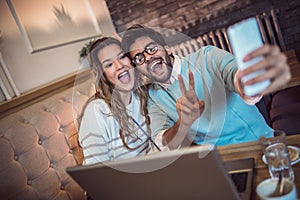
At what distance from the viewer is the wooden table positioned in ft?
2.65

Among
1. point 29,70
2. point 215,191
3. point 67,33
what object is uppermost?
point 67,33

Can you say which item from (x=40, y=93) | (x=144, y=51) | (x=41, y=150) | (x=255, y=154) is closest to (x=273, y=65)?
(x=255, y=154)

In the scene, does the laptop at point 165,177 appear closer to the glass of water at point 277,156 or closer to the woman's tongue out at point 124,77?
the glass of water at point 277,156

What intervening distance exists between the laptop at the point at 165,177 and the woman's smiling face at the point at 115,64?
58 centimetres

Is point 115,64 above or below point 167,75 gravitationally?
above

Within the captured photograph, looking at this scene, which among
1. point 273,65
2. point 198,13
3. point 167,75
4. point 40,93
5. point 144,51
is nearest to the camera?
point 273,65

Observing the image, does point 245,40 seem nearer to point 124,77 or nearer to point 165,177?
point 165,177

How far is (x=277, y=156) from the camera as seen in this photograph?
0.78 metres

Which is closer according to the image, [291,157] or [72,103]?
[291,157]

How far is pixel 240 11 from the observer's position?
2.84 metres

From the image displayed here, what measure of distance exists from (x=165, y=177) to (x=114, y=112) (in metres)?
0.72

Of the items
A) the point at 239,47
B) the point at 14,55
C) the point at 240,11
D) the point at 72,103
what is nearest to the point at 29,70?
the point at 14,55

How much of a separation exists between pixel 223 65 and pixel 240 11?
6.01 ft

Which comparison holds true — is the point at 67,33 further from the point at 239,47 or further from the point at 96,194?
the point at 239,47
